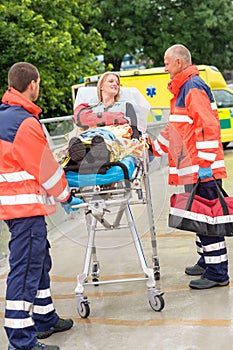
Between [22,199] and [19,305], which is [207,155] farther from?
[19,305]

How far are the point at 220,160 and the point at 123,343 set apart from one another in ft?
5.57

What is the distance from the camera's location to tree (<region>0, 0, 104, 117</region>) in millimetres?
17547

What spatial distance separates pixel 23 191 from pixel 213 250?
186cm

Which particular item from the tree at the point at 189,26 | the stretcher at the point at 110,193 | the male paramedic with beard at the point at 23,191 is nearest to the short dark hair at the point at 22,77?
the male paramedic with beard at the point at 23,191

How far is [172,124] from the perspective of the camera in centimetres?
557

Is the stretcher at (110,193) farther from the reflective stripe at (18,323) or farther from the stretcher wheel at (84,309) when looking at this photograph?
the reflective stripe at (18,323)

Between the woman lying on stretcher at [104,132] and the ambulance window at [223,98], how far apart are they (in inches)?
380

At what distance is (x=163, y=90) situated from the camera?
15922 mm

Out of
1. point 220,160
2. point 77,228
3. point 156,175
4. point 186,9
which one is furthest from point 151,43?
point 220,160

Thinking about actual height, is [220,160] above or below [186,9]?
below

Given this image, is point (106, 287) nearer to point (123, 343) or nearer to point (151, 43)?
A: point (123, 343)

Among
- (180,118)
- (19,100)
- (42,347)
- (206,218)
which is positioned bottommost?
(42,347)

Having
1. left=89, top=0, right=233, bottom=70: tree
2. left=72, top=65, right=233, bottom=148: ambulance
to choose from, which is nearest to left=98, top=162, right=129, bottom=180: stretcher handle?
left=72, top=65, right=233, bottom=148: ambulance

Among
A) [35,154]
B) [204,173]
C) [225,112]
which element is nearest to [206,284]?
[204,173]
